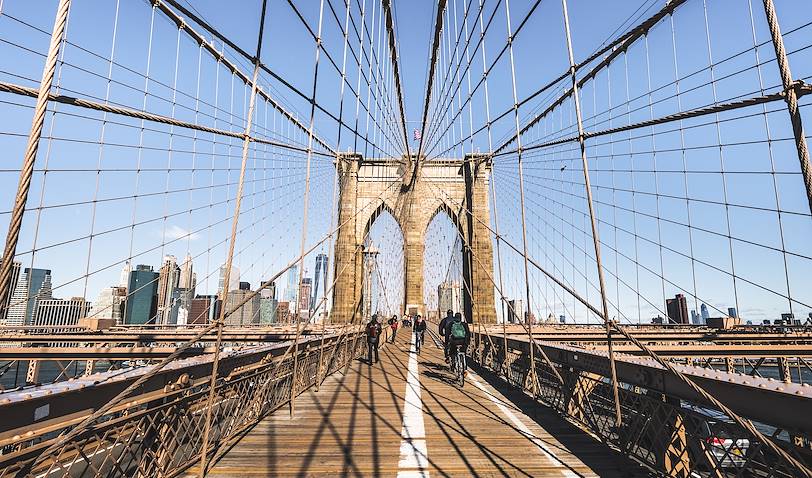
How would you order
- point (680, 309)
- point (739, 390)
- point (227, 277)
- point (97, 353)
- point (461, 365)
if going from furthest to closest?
point (680, 309) → point (461, 365) → point (97, 353) → point (227, 277) → point (739, 390)

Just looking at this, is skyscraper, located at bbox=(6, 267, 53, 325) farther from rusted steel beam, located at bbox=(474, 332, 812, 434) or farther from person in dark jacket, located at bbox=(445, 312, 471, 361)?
rusted steel beam, located at bbox=(474, 332, 812, 434)

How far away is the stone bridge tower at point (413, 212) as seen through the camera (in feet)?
85.8

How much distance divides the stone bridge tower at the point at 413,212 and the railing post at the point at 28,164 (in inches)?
850

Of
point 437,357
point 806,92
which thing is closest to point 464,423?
point 806,92

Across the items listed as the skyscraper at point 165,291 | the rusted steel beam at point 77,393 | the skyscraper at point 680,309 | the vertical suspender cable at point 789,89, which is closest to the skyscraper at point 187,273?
the skyscraper at point 165,291

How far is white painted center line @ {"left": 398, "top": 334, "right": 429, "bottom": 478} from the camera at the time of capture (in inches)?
131

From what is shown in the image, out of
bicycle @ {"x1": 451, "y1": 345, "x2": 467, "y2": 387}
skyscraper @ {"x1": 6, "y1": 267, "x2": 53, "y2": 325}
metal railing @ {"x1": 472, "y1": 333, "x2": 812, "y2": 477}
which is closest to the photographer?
metal railing @ {"x1": 472, "y1": 333, "x2": 812, "y2": 477}

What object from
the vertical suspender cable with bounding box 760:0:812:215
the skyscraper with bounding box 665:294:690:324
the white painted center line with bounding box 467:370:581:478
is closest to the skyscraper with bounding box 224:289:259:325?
the white painted center line with bounding box 467:370:581:478

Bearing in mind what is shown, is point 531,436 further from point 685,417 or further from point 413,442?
point 685,417

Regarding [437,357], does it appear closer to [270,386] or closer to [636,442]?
→ [270,386]

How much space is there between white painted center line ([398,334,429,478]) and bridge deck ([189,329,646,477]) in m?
0.01

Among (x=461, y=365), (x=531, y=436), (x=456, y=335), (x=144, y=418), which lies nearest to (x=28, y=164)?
(x=144, y=418)

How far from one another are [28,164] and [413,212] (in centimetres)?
2846

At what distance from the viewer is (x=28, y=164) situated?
199 cm
